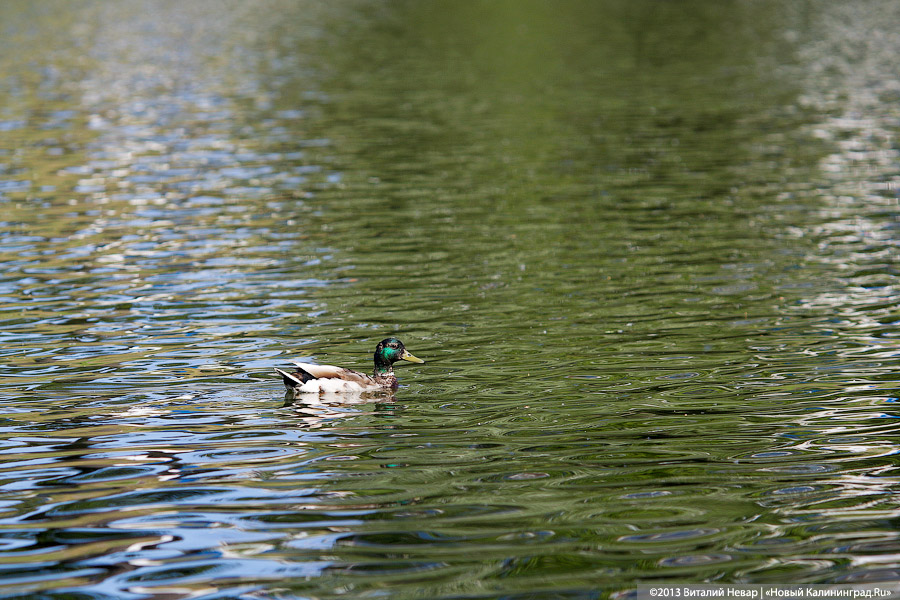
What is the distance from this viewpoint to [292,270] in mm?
23312

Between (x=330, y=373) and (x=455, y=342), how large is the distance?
3.64 m

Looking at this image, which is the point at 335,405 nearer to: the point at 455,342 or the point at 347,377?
the point at 347,377

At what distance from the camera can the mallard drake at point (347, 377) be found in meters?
14.5

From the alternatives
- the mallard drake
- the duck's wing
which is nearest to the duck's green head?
the mallard drake

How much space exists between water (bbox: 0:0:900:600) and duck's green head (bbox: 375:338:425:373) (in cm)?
56

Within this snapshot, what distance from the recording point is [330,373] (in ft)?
48.1

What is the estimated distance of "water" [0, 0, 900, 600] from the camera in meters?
10.6

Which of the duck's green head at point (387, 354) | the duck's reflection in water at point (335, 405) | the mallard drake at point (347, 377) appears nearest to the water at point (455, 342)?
the duck's reflection in water at point (335, 405)

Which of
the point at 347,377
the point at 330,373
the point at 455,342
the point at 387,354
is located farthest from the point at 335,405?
the point at 455,342

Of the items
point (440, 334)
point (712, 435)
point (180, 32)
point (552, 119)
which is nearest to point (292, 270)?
point (440, 334)

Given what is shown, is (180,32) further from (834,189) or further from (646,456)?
(646,456)

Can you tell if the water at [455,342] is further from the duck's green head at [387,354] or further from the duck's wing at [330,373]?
the duck's green head at [387,354]

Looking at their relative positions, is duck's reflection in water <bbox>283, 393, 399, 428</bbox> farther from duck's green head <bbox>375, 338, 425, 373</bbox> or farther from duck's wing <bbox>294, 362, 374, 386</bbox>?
duck's green head <bbox>375, 338, 425, 373</bbox>

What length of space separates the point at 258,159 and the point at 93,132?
9.07 meters
